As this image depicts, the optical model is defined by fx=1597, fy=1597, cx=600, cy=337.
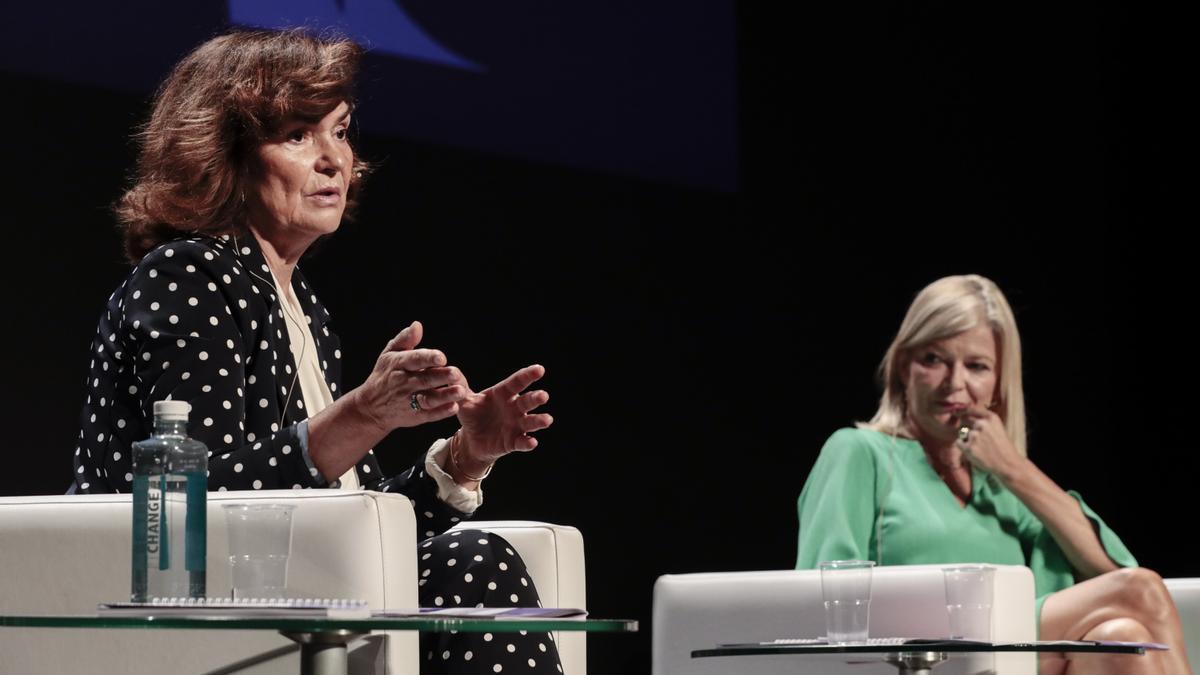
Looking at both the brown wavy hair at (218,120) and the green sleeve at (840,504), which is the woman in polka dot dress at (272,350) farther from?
the green sleeve at (840,504)

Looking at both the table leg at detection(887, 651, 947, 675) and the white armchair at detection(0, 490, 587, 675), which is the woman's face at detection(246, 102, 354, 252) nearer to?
the white armchair at detection(0, 490, 587, 675)

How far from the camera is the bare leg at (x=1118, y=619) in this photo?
2.62 m

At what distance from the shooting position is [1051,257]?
460 cm

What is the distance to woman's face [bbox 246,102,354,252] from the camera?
7.34 feet

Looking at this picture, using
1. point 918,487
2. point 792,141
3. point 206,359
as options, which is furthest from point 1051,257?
point 206,359

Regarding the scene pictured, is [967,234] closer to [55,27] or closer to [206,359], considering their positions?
[55,27]

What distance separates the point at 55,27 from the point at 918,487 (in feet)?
6.04

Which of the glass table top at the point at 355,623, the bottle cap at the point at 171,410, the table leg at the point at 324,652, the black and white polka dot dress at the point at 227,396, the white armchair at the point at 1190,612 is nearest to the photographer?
the glass table top at the point at 355,623

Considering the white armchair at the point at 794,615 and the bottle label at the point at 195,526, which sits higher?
the bottle label at the point at 195,526

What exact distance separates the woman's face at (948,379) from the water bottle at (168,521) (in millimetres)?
2057

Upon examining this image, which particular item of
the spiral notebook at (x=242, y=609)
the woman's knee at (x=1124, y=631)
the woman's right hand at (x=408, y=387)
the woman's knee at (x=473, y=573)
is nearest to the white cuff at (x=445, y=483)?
the woman's knee at (x=473, y=573)

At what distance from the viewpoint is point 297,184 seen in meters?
2.25

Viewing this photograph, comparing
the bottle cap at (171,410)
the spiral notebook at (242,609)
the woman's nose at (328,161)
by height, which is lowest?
the spiral notebook at (242,609)

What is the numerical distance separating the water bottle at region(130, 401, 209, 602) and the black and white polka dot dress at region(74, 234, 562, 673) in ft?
0.94
